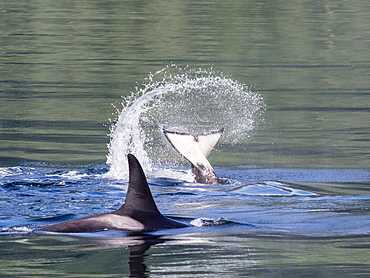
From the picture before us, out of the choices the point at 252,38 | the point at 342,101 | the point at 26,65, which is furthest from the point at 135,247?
the point at 252,38

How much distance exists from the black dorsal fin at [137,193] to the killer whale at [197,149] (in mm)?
3389

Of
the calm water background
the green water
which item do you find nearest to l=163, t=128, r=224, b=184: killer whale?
the calm water background

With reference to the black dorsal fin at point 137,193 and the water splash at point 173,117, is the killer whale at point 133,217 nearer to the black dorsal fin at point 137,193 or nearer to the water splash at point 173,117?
the black dorsal fin at point 137,193

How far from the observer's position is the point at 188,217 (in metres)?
10.5

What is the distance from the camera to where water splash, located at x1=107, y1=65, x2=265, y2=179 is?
48.4 ft

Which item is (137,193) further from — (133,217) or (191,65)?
(191,65)

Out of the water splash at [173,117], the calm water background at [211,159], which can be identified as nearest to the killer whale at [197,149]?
the calm water background at [211,159]

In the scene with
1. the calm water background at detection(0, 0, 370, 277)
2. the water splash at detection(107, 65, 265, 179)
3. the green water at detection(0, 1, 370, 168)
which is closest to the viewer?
the calm water background at detection(0, 0, 370, 277)

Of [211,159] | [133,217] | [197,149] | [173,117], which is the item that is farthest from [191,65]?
[133,217]

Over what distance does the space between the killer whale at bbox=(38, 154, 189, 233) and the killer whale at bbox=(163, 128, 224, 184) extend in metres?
3.38

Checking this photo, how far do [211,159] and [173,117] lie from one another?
469 centimetres

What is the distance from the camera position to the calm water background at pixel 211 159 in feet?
28.3

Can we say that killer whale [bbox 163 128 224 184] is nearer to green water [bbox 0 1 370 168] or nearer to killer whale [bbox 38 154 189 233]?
green water [bbox 0 1 370 168]

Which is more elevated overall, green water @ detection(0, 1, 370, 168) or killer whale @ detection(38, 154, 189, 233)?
green water @ detection(0, 1, 370, 168)
